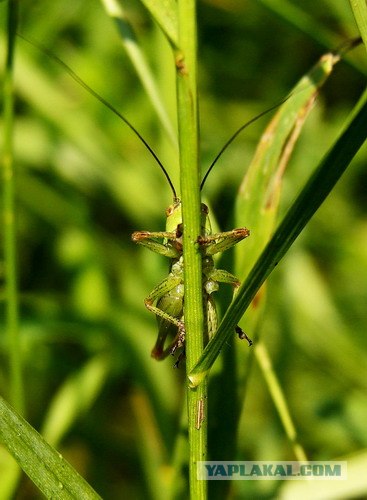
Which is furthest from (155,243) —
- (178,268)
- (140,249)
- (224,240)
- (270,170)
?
(140,249)

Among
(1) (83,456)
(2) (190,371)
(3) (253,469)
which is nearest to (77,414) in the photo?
(1) (83,456)

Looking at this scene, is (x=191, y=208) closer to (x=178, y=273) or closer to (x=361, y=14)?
(x=361, y=14)

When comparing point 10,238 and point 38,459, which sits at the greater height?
point 10,238

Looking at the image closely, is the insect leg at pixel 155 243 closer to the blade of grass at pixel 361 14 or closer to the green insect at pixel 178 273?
the green insect at pixel 178 273

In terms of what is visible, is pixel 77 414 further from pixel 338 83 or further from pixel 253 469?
pixel 338 83

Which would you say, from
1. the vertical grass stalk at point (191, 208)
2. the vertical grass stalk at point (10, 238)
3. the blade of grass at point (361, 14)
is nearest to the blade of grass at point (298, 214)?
the vertical grass stalk at point (191, 208)

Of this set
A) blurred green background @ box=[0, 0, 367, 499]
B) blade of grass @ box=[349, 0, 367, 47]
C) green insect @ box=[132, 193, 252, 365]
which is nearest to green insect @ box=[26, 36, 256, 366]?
green insect @ box=[132, 193, 252, 365]
